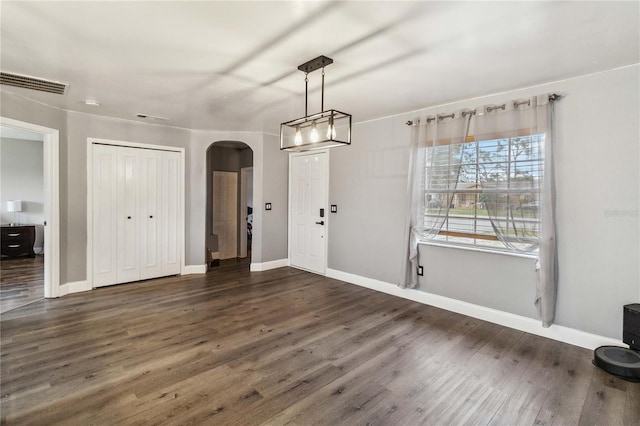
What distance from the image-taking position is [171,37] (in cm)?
232

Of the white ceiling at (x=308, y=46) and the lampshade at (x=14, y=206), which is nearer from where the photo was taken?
the white ceiling at (x=308, y=46)

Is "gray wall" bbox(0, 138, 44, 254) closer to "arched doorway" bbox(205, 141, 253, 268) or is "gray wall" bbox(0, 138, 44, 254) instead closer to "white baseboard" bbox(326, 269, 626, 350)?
"arched doorway" bbox(205, 141, 253, 268)

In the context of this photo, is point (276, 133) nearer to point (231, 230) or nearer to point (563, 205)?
point (231, 230)

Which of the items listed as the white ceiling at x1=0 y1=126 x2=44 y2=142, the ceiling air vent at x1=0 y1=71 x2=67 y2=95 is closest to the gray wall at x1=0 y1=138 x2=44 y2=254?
the white ceiling at x1=0 y1=126 x2=44 y2=142

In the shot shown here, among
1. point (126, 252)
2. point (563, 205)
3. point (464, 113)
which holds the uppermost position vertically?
point (464, 113)

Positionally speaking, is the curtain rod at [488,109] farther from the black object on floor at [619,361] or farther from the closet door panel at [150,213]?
the closet door panel at [150,213]

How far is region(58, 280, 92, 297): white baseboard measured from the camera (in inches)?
168

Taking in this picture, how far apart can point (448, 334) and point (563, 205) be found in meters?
1.72

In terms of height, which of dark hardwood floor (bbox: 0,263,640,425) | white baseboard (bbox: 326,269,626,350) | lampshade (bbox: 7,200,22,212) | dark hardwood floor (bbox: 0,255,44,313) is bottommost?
dark hardwood floor (bbox: 0,263,640,425)

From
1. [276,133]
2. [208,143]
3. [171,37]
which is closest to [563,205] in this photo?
[171,37]

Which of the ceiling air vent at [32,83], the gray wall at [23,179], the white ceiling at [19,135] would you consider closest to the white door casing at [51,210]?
the ceiling air vent at [32,83]

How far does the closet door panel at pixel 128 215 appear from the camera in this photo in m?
4.79

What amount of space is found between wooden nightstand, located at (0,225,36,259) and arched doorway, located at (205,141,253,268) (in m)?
3.73

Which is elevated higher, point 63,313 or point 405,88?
point 405,88
